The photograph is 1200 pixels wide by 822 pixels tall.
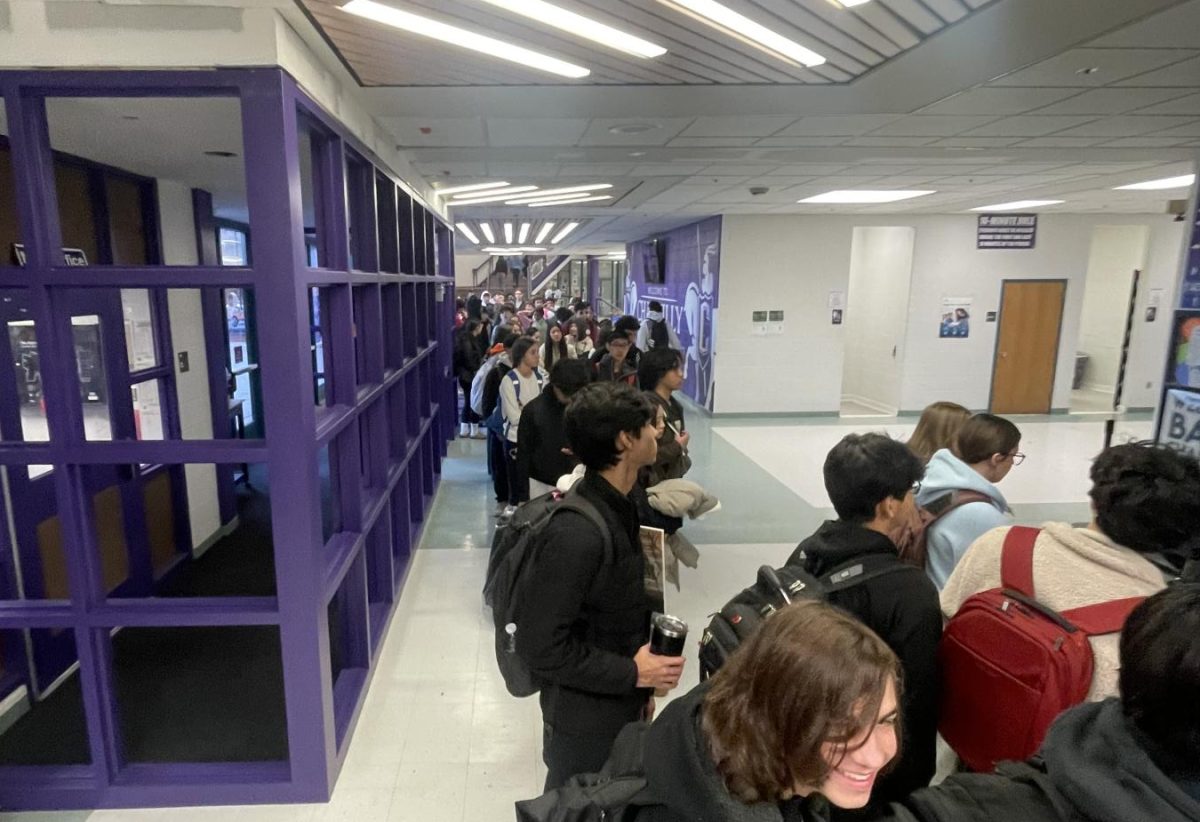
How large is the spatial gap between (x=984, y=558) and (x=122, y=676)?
370cm

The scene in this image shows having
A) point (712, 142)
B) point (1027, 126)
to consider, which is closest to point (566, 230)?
point (712, 142)

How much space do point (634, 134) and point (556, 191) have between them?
290cm

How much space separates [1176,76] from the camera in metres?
2.91

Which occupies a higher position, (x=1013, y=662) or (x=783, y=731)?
(x=783, y=731)

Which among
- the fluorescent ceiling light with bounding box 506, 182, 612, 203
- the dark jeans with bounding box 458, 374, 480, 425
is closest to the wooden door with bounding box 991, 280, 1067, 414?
the fluorescent ceiling light with bounding box 506, 182, 612, 203

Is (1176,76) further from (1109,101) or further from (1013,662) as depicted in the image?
(1013,662)

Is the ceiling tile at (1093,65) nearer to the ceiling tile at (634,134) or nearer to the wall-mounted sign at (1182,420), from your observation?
the ceiling tile at (634,134)

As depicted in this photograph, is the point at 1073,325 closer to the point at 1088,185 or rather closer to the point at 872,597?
the point at 1088,185

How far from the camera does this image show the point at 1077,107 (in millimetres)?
3416

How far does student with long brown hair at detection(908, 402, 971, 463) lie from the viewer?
2598mm

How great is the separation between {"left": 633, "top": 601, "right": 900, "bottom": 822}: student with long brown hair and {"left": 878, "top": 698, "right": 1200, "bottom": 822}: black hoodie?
188mm

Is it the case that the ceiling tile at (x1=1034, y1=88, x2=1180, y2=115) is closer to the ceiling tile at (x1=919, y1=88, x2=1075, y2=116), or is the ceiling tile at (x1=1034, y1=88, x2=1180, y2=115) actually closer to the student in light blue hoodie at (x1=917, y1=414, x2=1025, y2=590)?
the ceiling tile at (x1=919, y1=88, x2=1075, y2=116)

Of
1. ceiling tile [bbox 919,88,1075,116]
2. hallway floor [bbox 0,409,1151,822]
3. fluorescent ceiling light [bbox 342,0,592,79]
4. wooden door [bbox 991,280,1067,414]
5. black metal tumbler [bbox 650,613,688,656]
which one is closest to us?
black metal tumbler [bbox 650,613,688,656]

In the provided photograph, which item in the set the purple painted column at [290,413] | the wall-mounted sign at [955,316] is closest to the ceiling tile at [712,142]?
the purple painted column at [290,413]
